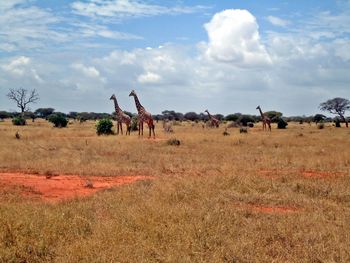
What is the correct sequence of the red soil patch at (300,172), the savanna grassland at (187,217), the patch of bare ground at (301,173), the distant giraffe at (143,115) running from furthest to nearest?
the distant giraffe at (143,115) → the red soil patch at (300,172) → the patch of bare ground at (301,173) → the savanna grassland at (187,217)

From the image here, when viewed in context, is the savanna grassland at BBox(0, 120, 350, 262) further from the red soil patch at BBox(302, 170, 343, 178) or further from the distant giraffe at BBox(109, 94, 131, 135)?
the distant giraffe at BBox(109, 94, 131, 135)

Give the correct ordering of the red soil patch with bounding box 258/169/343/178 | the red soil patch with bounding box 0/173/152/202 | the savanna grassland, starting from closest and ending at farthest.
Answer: the savanna grassland
the red soil patch with bounding box 0/173/152/202
the red soil patch with bounding box 258/169/343/178

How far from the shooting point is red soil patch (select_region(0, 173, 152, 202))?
12.0 meters

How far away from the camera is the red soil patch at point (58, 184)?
11968mm

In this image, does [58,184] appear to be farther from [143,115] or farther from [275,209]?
[143,115]

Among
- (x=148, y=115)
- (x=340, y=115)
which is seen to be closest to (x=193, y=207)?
(x=148, y=115)

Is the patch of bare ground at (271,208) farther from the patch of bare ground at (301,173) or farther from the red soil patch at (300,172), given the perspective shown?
the red soil patch at (300,172)

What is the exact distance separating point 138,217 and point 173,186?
3.47m

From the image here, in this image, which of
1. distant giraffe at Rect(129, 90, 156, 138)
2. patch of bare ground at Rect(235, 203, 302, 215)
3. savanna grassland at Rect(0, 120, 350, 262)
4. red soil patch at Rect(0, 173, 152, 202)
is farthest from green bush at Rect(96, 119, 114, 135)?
patch of bare ground at Rect(235, 203, 302, 215)

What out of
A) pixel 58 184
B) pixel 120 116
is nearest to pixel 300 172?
pixel 58 184

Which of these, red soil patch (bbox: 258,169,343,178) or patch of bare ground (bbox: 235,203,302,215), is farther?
red soil patch (bbox: 258,169,343,178)

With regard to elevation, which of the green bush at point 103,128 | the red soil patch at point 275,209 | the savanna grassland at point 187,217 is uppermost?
the green bush at point 103,128

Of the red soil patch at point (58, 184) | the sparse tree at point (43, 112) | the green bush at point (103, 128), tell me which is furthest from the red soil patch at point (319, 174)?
the sparse tree at point (43, 112)

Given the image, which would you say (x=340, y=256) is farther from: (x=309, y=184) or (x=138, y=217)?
(x=309, y=184)
